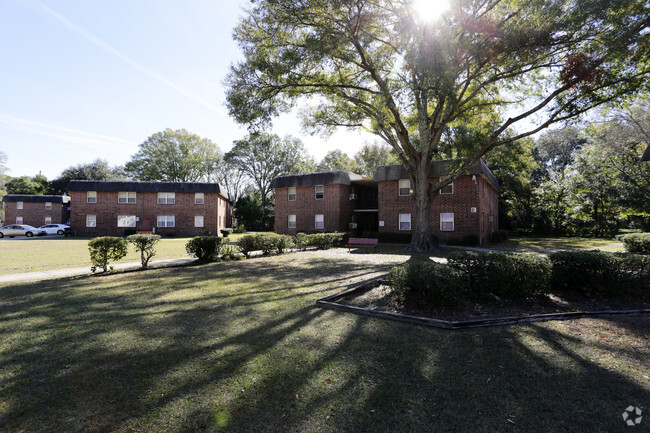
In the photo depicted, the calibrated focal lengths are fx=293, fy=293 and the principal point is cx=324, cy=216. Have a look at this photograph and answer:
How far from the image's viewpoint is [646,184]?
77.6 feet

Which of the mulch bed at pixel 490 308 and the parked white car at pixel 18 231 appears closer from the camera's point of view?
the mulch bed at pixel 490 308

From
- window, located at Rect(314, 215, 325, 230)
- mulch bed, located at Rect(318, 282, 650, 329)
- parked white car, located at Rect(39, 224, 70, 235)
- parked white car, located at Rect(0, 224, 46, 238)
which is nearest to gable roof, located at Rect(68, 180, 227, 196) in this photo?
parked white car, located at Rect(39, 224, 70, 235)

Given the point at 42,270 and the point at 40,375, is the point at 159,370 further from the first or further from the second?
the point at 42,270

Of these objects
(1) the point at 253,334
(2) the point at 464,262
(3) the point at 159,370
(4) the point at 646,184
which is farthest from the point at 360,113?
(4) the point at 646,184

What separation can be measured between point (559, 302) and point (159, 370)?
24.5 feet

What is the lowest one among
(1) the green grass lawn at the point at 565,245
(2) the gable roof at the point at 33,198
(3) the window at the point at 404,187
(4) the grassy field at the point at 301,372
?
(1) the green grass lawn at the point at 565,245

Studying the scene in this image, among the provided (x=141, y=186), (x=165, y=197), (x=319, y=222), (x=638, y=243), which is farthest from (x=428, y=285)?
(x=141, y=186)

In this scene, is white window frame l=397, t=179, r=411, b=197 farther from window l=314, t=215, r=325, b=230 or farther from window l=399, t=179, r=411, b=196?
window l=314, t=215, r=325, b=230

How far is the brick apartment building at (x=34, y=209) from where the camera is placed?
39219 millimetres

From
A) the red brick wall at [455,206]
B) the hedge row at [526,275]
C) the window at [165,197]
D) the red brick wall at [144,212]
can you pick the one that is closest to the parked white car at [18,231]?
the red brick wall at [144,212]

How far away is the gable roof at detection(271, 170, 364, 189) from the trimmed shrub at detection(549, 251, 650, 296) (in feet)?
70.3

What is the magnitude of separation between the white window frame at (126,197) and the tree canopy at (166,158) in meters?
14.6

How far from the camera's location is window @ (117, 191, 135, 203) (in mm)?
34875

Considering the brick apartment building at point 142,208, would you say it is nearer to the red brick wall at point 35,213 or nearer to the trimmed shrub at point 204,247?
the red brick wall at point 35,213
